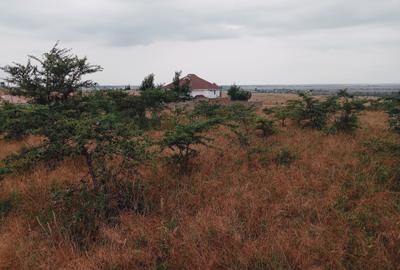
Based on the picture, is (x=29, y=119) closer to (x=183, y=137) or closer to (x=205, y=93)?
(x=183, y=137)

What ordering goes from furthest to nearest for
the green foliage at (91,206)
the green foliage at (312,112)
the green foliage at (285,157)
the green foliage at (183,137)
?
the green foliage at (312,112)
the green foliage at (285,157)
the green foliage at (183,137)
the green foliage at (91,206)

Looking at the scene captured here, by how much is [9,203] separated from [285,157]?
5.60m

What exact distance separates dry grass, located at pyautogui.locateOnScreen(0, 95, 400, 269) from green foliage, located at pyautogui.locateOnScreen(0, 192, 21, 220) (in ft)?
0.45

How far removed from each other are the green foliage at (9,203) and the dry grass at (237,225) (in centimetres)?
14

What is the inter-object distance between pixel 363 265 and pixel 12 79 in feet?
21.1

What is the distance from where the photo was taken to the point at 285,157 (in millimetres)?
6629

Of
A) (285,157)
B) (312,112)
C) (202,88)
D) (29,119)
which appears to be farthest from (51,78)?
Result: (202,88)

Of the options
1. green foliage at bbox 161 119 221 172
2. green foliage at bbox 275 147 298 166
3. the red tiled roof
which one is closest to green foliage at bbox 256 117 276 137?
green foliage at bbox 275 147 298 166

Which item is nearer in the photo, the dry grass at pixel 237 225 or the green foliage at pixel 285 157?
the dry grass at pixel 237 225

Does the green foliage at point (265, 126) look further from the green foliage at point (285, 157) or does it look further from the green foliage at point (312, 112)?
the green foliage at point (285, 157)

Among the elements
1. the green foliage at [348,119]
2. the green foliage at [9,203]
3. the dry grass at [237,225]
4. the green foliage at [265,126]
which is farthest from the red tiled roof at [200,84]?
the green foliage at [9,203]

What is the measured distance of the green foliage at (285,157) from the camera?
6504mm

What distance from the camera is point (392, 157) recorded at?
20.7ft

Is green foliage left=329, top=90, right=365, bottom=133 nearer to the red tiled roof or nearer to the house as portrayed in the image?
the house
